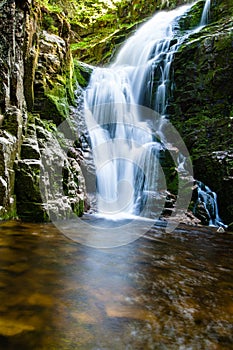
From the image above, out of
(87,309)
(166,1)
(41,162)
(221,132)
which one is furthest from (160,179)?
(166,1)

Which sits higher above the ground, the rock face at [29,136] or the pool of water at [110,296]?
the rock face at [29,136]

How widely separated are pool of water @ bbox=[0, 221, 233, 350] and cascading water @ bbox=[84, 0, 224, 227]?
4.13 m

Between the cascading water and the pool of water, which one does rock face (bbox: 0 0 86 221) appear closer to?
the pool of water

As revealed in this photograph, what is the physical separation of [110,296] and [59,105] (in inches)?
274

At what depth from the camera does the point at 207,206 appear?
8.45 meters

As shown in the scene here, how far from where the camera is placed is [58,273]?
2.98m

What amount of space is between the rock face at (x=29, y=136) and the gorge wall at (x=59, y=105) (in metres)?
0.02

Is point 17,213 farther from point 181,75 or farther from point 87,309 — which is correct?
point 181,75

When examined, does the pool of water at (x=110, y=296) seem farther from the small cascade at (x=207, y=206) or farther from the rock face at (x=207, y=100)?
the rock face at (x=207, y=100)

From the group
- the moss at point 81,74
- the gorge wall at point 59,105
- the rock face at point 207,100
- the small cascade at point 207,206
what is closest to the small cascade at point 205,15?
the gorge wall at point 59,105

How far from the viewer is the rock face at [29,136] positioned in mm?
5625

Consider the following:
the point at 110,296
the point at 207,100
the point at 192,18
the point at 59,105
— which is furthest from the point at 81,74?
the point at 110,296

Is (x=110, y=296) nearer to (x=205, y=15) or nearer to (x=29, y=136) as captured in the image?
(x=29, y=136)

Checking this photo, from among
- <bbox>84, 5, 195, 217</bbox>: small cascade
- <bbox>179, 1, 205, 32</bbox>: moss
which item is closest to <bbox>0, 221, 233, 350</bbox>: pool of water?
<bbox>84, 5, 195, 217</bbox>: small cascade
